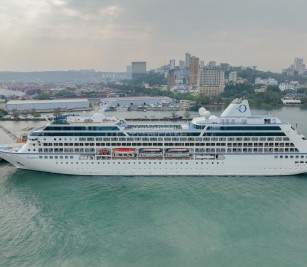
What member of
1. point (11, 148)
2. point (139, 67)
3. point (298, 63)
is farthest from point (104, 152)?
point (298, 63)

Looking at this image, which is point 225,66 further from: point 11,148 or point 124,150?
point 11,148

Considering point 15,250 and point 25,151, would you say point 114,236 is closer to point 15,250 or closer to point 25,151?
point 15,250

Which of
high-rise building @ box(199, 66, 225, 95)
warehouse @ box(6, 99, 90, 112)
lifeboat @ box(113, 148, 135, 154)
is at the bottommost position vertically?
lifeboat @ box(113, 148, 135, 154)

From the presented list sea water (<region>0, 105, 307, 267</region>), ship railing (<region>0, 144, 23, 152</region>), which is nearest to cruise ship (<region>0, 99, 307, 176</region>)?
sea water (<region>0, 105, 307, 267</region>)

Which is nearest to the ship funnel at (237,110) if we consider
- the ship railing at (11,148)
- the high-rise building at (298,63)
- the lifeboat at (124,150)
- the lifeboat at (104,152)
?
the lifeboat at (124,150)

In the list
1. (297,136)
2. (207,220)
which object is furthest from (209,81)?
(207,220)

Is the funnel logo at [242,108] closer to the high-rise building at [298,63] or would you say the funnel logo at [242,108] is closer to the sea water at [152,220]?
the sea water at [152,220]

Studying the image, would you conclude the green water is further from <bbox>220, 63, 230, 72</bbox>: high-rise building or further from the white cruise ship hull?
<bbox>220, 63, 230, 72</bbox>: high-rise building
